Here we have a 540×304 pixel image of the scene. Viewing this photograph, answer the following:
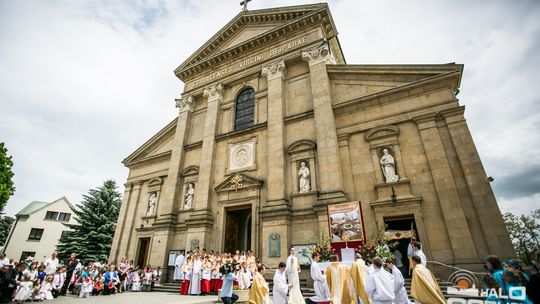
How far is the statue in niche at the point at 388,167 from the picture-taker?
38.8 ft

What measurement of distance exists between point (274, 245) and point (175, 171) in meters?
9.20

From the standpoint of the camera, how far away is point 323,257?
9.93m

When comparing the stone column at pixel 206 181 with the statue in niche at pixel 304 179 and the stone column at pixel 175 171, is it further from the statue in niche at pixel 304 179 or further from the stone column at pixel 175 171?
the statue in niche at pixel 304 179

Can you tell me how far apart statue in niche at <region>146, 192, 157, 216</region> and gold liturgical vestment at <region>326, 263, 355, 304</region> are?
48.6 feet

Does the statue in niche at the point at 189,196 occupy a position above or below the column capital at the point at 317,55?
below

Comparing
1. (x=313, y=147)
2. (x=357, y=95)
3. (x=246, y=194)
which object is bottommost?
(x=246, y=194)

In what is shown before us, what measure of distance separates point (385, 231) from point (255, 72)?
13.0 m

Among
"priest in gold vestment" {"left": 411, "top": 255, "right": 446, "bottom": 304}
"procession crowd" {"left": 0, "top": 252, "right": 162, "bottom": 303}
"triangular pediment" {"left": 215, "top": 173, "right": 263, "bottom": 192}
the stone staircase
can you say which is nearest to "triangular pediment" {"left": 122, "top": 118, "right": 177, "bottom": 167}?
"triangular pediment" {"left": 215, "top": 173, "right": 263, "bottom": 192}

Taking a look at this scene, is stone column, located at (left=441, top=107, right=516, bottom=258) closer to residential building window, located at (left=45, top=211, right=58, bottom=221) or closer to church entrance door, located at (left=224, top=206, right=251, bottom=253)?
church entrance door, located at (left=224, top=206, right=251, bottom=253)

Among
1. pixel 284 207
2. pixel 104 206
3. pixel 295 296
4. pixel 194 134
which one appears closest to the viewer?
pixel 295 296

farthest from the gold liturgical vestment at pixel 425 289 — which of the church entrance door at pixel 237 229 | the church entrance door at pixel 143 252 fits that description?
the church entrance door at pixel 143 252

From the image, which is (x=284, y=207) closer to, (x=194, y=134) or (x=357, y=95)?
(x=357, y=95)

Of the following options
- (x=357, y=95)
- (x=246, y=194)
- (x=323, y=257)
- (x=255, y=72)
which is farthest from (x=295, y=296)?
(x=255, y=72)

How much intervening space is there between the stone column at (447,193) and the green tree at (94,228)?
24741 mm
